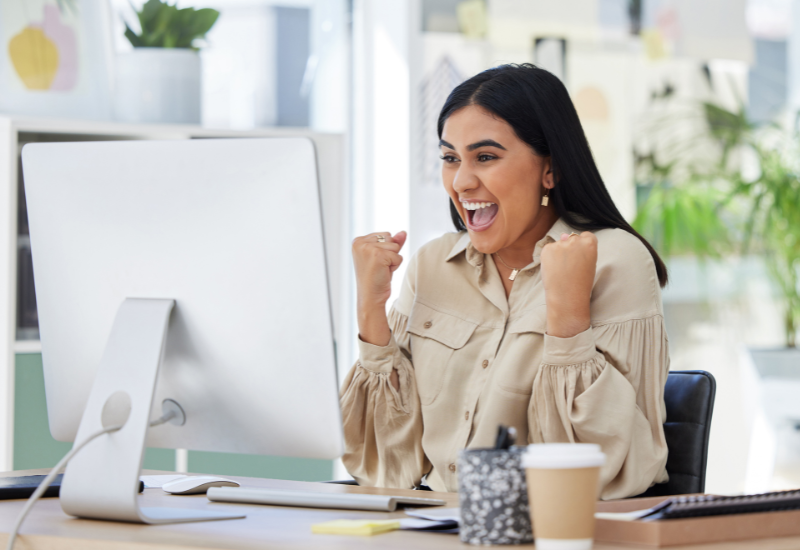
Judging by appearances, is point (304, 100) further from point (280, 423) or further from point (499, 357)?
point (280, 423)

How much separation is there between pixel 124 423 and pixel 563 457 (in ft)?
1.82

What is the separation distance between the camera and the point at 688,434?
153 cm

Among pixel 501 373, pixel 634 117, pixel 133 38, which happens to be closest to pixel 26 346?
pixel 133 38

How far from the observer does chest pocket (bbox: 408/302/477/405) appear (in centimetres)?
174

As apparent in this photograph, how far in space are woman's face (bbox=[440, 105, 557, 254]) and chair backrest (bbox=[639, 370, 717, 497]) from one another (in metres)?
0.44

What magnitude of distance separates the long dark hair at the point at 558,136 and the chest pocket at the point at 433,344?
0.31 meters

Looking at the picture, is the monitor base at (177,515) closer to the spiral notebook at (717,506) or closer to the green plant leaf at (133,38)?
the spiral notebook at (717,506)

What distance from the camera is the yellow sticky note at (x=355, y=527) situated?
961mm

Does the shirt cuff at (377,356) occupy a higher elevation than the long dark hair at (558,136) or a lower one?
lower

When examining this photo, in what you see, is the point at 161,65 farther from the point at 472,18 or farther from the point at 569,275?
the point at 569,275

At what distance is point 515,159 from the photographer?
5.61ft

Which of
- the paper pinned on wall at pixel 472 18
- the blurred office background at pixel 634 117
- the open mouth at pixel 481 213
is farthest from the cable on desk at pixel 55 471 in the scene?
the paper pinned on wall at pixel 472 18

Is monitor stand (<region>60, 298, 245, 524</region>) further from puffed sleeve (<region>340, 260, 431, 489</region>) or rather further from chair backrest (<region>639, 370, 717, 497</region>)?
chair backrest (<region>639, 370, 717, 497</region>)

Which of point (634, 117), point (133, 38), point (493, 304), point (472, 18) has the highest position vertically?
point (472, 18)
